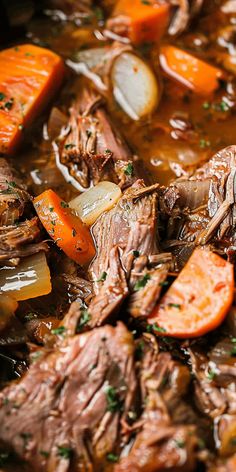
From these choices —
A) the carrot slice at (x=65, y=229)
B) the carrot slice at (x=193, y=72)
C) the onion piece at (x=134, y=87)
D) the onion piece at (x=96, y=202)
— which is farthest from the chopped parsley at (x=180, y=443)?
the carrot slice at (x=193, y=72)

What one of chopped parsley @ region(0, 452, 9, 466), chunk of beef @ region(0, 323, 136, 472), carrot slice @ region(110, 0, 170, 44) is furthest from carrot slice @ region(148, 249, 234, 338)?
carrot slice @ region(110, 0, 170, 44)

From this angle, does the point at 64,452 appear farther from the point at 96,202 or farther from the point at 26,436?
the point at 96,202

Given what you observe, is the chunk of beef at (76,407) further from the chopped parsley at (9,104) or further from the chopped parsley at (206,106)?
the chopped parsley at (206,106)

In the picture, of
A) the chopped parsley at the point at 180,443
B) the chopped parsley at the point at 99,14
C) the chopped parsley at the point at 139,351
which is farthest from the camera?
the chopped parsley at the point at 99,14

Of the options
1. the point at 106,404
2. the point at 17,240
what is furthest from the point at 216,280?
the point at 17,240

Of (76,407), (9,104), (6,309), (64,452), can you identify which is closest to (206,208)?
(6,309)

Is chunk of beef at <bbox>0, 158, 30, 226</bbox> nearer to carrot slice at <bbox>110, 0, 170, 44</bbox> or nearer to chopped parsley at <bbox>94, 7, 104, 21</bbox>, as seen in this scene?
carrot slice at <bbox>110, 0, 170, 44</bbox>
